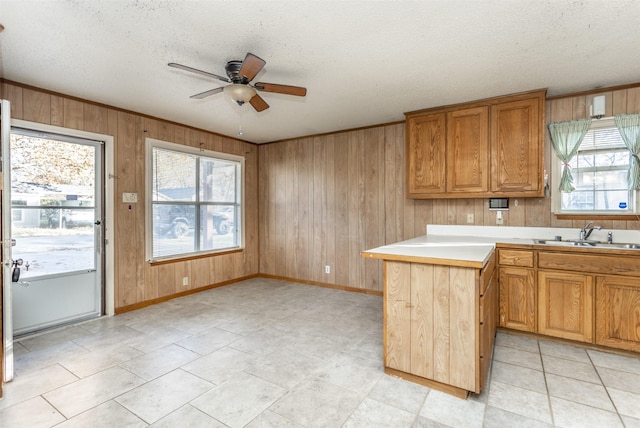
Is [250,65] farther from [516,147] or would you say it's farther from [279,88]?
[516,147]

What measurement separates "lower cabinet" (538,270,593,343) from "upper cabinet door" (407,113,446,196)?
1.39 metres

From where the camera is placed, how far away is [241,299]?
429 cm

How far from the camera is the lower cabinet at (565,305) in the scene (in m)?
2.70

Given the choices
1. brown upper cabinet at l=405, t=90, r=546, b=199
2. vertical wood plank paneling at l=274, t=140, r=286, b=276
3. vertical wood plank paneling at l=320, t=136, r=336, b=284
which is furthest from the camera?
vertical wood plank paneling at l=274, t=140, r=286, b=276

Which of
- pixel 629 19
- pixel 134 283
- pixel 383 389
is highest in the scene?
pixel 629 19

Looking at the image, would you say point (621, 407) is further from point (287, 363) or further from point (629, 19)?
point (629, 19)

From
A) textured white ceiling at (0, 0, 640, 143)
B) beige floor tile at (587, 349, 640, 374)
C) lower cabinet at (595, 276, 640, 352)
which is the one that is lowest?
beige floor tile at (587, 349, 640, 374)

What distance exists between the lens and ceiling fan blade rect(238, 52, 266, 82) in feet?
6.77

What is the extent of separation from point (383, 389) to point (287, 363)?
2.61 feet

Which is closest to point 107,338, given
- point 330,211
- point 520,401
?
point 330,211

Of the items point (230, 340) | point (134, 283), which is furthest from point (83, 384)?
point (134, 283)

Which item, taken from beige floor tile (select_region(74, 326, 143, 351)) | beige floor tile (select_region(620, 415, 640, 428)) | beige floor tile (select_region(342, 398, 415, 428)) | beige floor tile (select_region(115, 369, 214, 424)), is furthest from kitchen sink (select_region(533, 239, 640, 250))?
beige floor tile (select_region(74, 326, 143, 351))

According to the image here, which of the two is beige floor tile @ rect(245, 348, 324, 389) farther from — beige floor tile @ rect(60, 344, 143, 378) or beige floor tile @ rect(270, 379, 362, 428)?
beige floor tile @ rect(60, 344, 143, 378)

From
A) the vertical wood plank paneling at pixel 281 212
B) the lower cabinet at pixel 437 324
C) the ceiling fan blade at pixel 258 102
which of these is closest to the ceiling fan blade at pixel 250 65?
the ceiling fan blade at pixel 258 102
